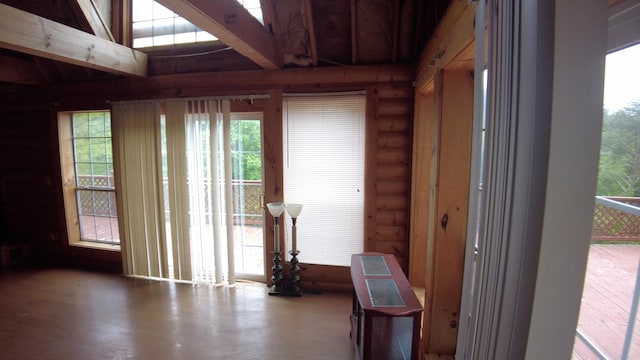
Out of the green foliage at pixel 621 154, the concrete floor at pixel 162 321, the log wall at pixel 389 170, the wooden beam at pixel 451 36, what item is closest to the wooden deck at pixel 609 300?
the green foliage at pixel 621 154

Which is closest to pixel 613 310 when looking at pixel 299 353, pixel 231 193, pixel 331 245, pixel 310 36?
pixel 299 353

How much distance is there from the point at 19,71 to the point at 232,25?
330 cm

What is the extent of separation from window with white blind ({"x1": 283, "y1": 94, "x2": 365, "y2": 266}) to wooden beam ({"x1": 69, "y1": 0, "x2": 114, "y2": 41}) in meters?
2.09

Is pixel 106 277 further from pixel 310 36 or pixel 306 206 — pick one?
pixel 310 36

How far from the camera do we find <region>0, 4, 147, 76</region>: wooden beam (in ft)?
6.64

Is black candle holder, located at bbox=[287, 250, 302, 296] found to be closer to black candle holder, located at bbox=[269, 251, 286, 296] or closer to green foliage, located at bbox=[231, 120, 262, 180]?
black candle holder, located at bbox=[269, 251, 286, 296]

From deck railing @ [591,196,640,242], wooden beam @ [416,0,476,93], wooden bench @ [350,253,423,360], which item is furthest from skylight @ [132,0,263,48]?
deck railing @ [591,196,640,242]

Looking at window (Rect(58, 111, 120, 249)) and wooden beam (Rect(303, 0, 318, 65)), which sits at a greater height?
wooden beam (Rect(303, 0, 318, 65))

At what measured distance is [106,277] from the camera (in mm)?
3465

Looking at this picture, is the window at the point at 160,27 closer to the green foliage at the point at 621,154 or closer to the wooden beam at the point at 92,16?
the wooden beam at the point at 92,16

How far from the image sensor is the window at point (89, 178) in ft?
12.0

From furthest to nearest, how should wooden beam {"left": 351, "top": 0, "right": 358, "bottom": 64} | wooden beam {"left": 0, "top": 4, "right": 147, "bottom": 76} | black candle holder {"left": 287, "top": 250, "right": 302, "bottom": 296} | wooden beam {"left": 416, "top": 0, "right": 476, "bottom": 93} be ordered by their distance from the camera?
→ black candle holder {"left": 287, "top": 250, "right": 302, "bottom": 296} < wooden beam {"left": 351, "top": 0, "right": 358, "bottom": 64} < wooden beam {"left": 0, "top": 4, "right": 147, "bottom": 76} < wooden beam {"left": 416, "top": 0, "right": 476, "bottom": 93}

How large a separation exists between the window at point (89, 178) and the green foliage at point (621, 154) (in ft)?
15.0

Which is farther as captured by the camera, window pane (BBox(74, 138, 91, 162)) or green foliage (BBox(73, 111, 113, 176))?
window pane (BBox(74, 138, 91, 162))
